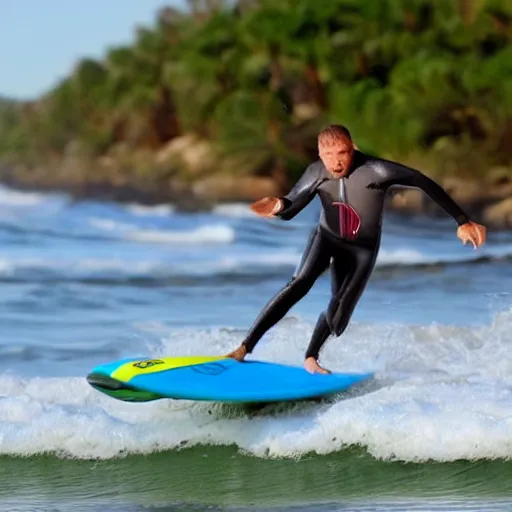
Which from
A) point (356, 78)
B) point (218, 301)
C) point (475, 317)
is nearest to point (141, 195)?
point (356, 78)

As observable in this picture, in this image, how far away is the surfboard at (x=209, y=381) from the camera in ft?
19.2

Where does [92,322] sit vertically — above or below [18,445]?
above

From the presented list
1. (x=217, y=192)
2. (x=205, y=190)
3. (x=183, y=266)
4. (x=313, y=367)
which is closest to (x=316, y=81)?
(x=205, y=190)

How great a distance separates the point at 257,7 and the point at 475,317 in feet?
142

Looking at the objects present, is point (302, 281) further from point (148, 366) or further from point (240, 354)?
point (148, 366)

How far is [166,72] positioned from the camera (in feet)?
184

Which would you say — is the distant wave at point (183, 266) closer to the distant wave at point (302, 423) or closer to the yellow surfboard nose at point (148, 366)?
the distant wave at point (302, 423)

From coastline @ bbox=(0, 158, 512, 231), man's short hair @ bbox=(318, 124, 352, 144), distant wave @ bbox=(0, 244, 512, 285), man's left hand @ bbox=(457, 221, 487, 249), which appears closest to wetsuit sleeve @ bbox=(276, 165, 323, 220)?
man's short hair @ bbox=(318, 124, 352, 144)

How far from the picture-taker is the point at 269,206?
5.91 m

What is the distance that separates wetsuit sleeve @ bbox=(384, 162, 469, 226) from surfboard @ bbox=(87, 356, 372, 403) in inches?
40.5

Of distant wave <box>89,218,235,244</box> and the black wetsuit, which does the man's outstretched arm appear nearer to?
the black wetsuit

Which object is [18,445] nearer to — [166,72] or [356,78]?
[356,78]

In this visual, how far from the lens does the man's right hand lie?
587 centimetres

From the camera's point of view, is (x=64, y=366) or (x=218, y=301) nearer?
(x=64, y=366)
